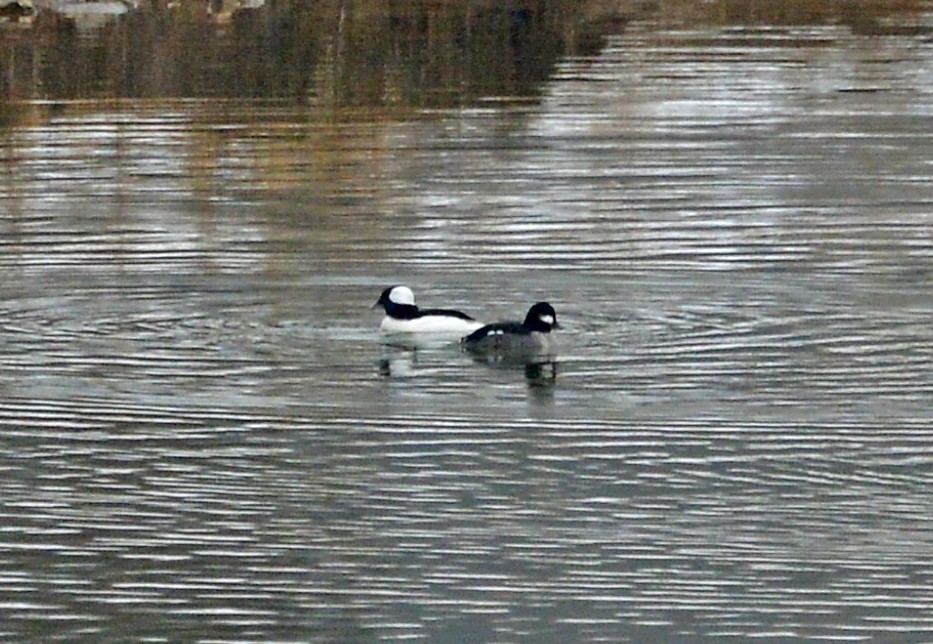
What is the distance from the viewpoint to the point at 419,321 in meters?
16.6

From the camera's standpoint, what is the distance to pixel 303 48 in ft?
137

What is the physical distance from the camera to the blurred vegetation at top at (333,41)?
3547 cm

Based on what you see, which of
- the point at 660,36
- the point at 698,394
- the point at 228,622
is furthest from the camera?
the point at 660,36

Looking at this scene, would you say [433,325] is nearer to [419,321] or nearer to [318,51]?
[419,321]

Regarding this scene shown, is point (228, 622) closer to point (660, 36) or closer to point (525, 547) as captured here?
point (525, 547)

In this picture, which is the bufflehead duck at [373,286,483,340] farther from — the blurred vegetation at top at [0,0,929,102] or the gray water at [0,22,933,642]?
the blurred vegetation at top at [0,0,929,102]

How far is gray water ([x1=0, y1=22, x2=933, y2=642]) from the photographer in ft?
35.6

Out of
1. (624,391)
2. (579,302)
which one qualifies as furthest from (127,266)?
(624,391)

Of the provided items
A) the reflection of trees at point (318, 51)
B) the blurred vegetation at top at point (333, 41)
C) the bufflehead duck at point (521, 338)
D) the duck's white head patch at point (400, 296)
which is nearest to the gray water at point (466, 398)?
the bufflehead duck at point (521, 338)

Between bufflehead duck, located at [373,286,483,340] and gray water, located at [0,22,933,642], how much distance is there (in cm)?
18

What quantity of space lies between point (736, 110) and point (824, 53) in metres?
9.00

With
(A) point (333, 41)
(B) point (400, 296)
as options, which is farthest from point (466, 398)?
(A) point (333, 41)

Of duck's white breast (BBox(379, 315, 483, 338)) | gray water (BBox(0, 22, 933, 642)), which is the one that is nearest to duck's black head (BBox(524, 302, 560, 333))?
gray water (BBox(0, 22, 933, 642))

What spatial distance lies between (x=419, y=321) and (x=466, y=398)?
1872mm
